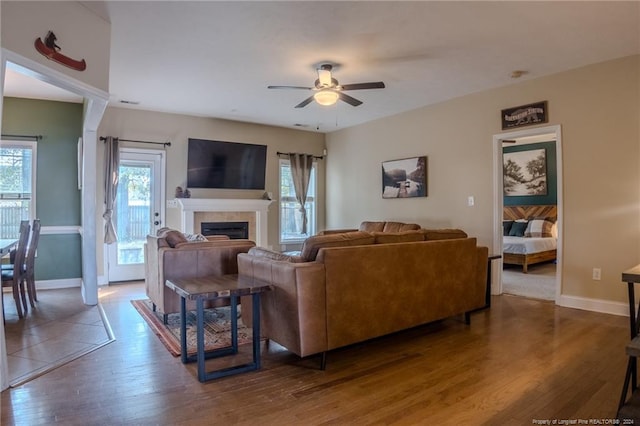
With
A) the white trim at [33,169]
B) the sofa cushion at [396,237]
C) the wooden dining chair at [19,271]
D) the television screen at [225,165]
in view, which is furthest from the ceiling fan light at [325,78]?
the white trim at [33,169]

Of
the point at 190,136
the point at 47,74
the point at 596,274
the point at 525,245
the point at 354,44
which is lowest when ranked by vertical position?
the point at 596,274

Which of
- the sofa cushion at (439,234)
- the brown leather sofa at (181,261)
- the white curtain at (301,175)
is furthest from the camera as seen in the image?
the white curtain at (301,175)

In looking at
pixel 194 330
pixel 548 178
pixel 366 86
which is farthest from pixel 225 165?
pixel 548 178

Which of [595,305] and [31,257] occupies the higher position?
[31,257]

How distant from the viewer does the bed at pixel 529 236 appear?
6883mm

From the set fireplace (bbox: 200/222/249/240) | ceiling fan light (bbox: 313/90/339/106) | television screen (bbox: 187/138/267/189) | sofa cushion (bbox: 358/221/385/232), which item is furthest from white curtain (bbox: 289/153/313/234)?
ceiling fan light (bbox: 313/90/339/106)

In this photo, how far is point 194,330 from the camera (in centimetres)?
359

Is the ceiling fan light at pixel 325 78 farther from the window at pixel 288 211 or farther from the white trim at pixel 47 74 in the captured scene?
the window at pixel 288 211

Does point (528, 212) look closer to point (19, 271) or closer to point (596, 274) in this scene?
point (596, 274)

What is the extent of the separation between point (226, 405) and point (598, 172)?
436cm

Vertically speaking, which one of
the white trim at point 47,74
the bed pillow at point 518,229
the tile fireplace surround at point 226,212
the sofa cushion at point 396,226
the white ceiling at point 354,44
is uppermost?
the white ceiling at point 354,44

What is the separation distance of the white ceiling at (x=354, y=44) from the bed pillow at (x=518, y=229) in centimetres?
404

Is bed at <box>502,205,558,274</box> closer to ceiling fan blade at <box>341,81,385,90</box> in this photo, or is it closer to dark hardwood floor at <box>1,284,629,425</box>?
dark hardwood floor at <box>1,284,629,425</box>

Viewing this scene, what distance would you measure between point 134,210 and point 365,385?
5.07 m
